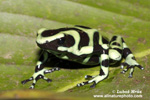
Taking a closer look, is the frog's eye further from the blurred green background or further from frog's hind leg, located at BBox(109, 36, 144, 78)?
frog's hind leg, located at BBox(109, 36, 144, 78)

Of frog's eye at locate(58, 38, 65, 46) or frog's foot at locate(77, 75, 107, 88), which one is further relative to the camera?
frog's foot at locate(77, 75, 107, 88)

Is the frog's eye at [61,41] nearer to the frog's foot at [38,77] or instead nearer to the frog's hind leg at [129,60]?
the frog's foot at [38,77]

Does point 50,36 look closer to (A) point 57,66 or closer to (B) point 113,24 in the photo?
(A) point 57,66

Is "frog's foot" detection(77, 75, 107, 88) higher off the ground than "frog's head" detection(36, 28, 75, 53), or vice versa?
"frog's head" detection(36, 28, 75, 53)

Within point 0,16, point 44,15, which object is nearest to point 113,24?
point 44,15

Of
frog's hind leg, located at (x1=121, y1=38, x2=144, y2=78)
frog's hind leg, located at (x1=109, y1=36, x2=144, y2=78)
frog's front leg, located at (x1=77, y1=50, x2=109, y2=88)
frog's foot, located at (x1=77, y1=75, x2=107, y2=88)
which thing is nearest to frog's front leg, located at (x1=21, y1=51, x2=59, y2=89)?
frog's foot, located at (x1=77, y1=75, x2=107, y2=88)

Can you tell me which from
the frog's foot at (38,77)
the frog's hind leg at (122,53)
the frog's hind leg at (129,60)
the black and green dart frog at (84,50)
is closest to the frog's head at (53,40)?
the black and green dart frog at (84,50)
